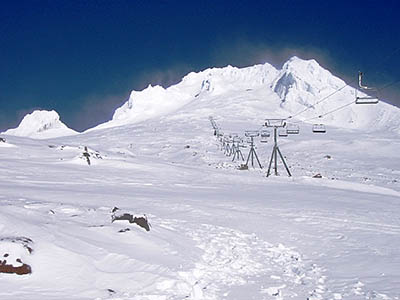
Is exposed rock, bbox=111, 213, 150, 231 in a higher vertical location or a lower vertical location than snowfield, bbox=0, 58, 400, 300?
higher

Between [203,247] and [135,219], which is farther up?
[135,219]

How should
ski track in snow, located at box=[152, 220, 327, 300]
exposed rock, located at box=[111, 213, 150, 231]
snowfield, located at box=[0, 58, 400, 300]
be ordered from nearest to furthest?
snowfield, located at box=[0, 58, 400, 300]
ski track in snow, located at box=[152, 220, 327, 300]
exposed rock, located at box=[111, 213, 150, 231]

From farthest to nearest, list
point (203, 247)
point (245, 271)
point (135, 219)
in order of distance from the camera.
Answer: point (135, 219) → point (203, 247) → point (245, 271)

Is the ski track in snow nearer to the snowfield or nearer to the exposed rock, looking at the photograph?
the snowfield

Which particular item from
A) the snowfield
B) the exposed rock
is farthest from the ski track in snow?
the exposed rock

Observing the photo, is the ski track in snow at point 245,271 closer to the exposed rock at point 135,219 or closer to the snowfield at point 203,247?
the snowfield at point 203,247

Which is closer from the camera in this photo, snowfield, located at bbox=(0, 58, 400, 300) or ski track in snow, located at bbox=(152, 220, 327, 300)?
snowfield, located at bbox=(0, 58, 400, 300)

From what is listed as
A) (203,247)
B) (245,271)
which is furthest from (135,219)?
(245,271)

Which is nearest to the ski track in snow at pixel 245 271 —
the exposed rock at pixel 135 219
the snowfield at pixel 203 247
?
the snowfield at pixel 203 247

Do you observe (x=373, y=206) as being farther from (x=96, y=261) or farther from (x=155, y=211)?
(x=96, y=261)

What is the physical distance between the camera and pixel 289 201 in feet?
73.6

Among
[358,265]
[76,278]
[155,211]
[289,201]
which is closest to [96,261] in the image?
[76,278]

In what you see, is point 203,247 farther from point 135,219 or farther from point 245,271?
point 245,271

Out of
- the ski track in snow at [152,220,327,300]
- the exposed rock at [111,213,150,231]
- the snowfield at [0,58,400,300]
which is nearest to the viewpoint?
the snowfield at [0,58,400,300]
